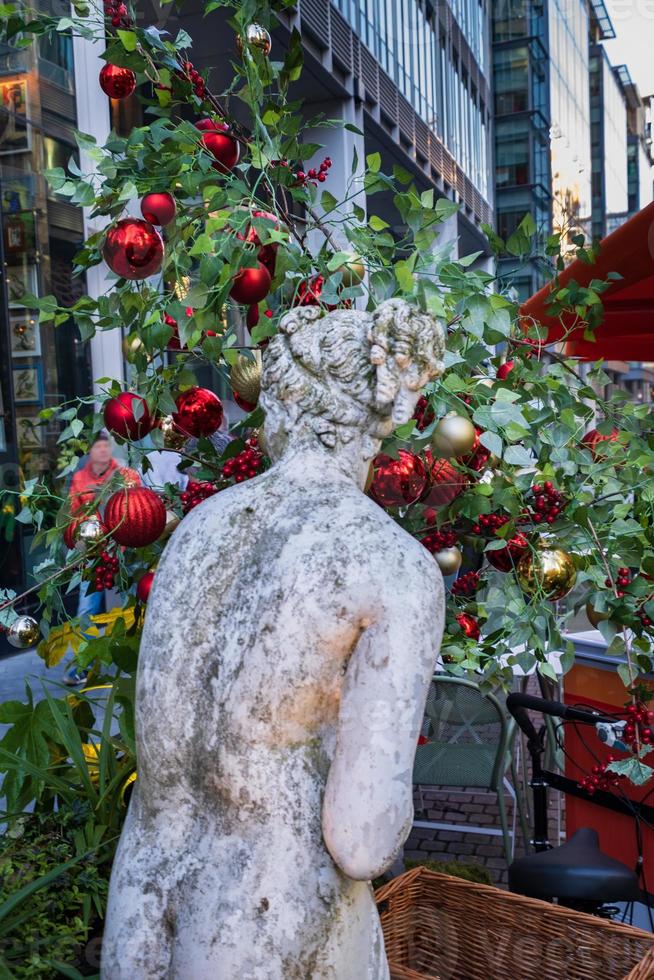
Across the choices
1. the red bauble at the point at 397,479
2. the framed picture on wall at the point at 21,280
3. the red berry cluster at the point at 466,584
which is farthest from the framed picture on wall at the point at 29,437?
the red bauble at the point at 397,479

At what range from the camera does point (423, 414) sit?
2033 mm

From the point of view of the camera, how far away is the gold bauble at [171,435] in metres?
2.50

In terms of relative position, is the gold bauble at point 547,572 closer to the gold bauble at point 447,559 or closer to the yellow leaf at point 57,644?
the gold bauble at point 447,559

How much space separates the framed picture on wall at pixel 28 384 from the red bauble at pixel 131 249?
585 centimetres

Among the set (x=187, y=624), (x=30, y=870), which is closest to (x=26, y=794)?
(x=30, y=870)

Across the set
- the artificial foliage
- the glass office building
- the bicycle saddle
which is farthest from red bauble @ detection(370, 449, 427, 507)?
the glass office building

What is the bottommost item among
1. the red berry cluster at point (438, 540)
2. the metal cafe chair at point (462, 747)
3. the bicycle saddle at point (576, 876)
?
the metal cafe chair at point (462, 747)

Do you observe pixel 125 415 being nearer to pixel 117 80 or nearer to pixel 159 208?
pixel 159 208

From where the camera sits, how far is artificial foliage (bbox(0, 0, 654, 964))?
6.34 ft

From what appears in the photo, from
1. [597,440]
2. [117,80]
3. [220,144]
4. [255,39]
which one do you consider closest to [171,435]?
[220,144]

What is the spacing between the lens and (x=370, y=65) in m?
13.2

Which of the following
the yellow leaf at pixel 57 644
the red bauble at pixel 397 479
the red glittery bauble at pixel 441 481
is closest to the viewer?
the red bauble at pixel 397 479

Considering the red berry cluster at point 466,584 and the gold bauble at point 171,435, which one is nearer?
the red berry cluster at point 466,584

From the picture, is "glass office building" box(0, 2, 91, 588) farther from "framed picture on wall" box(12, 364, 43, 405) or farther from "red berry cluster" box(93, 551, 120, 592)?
"red berry cluster" box(93, 551, 120, 592)
